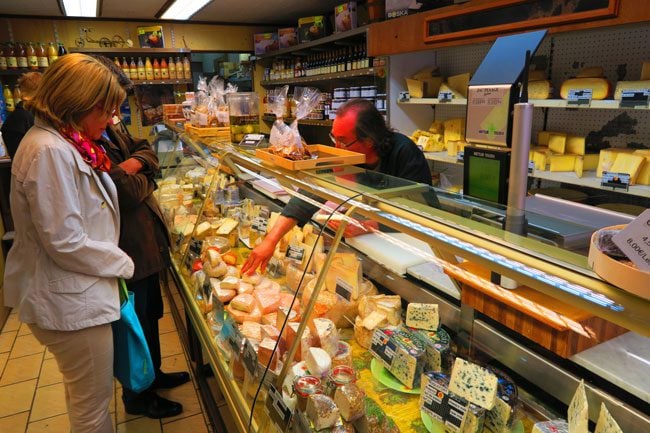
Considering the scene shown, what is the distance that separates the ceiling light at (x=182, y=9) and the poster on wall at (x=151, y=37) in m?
0.27

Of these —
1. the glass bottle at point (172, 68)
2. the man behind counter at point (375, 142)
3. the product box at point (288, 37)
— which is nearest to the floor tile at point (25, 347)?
the man behind counter at point (375, 142)

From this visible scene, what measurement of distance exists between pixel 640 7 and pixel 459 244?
232cm

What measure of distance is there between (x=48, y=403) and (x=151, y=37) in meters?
5.71

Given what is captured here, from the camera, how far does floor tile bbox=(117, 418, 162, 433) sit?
2.66m

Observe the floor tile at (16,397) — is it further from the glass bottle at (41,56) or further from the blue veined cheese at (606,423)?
the glass bottle at (41,56)

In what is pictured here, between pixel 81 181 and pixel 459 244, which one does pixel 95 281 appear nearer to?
pixel 81 181

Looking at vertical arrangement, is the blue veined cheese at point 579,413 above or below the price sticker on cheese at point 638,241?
below

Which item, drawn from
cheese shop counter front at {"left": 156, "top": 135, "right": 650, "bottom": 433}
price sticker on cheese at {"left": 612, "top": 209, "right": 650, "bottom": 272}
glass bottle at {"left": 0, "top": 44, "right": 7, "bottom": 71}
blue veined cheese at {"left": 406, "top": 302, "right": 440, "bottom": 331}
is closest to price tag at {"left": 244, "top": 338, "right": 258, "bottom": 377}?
cheese shop counter front at {"left": 156, "top": 135, "right": 650, "bottom": 433}

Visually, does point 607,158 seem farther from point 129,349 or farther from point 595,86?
point 129,349

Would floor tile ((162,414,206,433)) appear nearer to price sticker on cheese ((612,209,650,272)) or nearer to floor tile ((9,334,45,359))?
floor tile ((9,334,45,359))

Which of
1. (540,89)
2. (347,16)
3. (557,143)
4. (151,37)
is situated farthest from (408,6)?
(151,37)

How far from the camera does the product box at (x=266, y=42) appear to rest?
7.65 meters

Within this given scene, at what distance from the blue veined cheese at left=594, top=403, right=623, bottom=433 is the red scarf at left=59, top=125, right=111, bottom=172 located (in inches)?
72.2

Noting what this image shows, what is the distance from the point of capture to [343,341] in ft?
5.73
